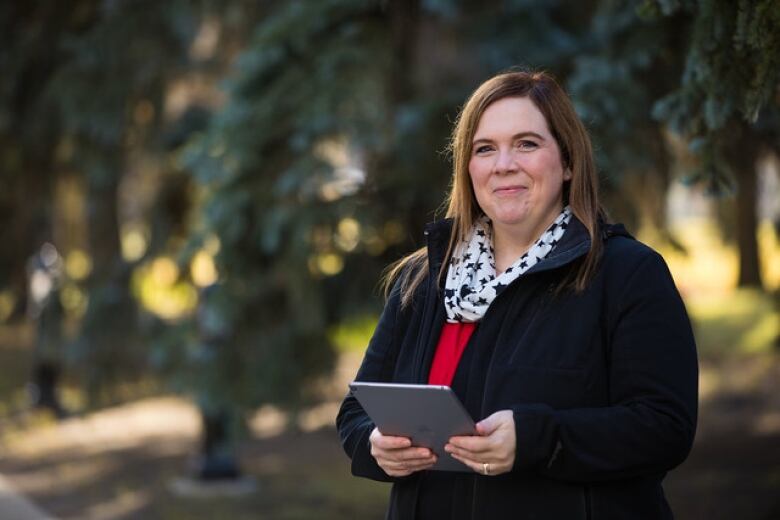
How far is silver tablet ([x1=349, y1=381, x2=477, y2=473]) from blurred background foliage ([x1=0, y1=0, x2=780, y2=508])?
134cm

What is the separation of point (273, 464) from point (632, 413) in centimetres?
877

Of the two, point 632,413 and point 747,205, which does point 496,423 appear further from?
point 747,205

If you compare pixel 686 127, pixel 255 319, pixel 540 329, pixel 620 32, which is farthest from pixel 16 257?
pixel 540 329

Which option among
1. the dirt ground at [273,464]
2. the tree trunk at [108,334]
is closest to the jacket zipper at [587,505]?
the dirt ground at [273,464]

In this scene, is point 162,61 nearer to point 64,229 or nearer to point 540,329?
point 64,229

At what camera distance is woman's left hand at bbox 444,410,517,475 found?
2.28 metres

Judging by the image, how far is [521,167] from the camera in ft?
8.21

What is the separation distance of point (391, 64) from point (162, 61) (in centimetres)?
339

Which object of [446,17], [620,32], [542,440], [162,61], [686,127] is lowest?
[542,440]

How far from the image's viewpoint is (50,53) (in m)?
9.78

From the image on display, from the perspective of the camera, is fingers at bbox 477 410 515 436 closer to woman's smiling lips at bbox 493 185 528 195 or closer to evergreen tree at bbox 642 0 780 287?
woman's smiling lips at bbox 493 185 528 195

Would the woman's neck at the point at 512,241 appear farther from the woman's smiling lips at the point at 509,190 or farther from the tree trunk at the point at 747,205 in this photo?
the tree trunk at the point at 747,205

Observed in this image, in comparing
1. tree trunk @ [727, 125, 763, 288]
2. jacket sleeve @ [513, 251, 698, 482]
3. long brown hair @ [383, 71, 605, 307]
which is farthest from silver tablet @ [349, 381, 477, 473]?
tree trunk @ [727, 125, 763, 288]

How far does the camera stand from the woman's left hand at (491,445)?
2.28m
